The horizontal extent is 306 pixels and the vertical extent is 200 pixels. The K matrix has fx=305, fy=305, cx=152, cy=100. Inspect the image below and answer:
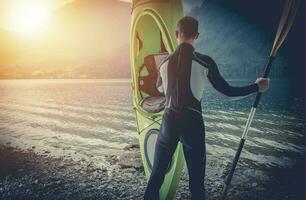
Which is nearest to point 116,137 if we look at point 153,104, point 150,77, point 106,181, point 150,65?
point 106,181

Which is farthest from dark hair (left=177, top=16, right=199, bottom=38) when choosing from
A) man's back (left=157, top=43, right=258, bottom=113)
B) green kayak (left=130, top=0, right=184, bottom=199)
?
green kayak (left=130, top=0, right=184, bottom=199)

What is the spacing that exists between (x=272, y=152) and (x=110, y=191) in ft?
22.1

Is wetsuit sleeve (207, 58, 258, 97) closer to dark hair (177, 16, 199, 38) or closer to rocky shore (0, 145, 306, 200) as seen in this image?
dark hair (177, 16, 199, 38)

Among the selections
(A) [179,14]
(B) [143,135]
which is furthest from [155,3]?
(B) [143,135]

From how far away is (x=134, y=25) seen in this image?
7133 mm

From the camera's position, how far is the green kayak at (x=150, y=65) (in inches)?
212

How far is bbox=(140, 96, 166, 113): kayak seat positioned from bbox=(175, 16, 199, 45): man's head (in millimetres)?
1983

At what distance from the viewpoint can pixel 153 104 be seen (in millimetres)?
5969

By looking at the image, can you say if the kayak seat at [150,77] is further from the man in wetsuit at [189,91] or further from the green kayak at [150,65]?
the man in wetsuit at [189,91]

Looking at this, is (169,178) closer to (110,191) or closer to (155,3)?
(110,191)

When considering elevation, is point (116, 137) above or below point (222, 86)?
below

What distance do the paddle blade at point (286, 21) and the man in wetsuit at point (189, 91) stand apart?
928 mm

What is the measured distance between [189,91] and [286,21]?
2.01 metres

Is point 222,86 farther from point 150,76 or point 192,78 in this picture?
point 150,76
